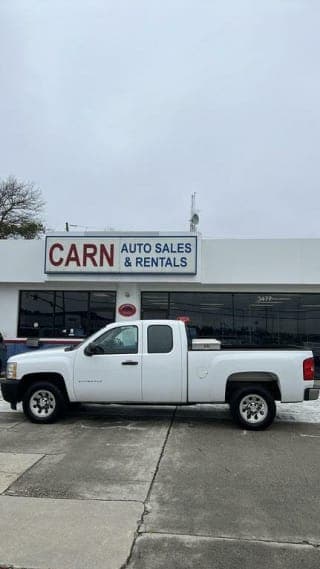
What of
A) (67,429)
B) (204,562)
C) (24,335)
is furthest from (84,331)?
(204,562)

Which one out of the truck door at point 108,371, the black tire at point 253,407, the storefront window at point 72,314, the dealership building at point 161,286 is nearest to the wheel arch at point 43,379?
the truck door at point 108,371

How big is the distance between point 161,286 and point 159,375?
789 centimetres

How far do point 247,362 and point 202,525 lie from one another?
4.62 metres

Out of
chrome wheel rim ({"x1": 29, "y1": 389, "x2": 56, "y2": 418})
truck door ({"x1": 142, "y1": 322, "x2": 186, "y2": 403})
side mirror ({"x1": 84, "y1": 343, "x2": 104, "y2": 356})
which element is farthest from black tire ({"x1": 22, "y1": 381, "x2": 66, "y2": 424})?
truck door ({"x1": 142, "y1": 322, "x2": 186, "y2": 403})

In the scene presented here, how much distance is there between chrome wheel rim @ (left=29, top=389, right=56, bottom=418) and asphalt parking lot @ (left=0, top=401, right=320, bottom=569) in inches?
10.8

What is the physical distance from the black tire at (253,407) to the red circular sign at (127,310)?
8.30 meters

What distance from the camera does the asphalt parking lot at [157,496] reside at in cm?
444

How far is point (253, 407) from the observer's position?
31.1ft

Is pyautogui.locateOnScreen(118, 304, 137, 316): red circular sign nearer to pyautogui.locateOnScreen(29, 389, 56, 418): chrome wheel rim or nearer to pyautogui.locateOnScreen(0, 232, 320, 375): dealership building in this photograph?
pyautogui.locateOnScreen(0, 232, 320, 375): dealership building

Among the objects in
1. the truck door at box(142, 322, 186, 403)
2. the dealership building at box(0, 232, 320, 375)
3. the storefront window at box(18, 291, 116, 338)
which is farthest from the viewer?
the storefront window at box(18, 291, 116, 338)

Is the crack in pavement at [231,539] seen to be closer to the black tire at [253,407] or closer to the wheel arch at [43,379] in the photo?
the black tire at [253,407]

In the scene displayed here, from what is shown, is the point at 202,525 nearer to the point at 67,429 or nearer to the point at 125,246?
the point at 67,429

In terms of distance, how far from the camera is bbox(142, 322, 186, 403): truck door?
9492mm

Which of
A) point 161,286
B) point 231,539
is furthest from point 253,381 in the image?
point 161,286
